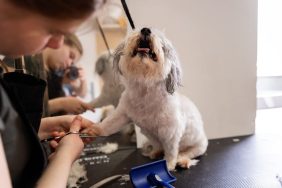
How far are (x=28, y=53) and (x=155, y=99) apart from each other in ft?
1.94

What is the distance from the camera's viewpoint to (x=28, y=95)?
0.66 m

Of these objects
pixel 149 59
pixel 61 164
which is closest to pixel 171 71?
pixel 149 59

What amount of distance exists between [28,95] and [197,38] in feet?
2.89

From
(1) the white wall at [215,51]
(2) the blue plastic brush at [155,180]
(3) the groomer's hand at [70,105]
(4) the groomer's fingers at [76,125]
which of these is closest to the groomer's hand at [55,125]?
(4) the groomer's fingers at [76,125]

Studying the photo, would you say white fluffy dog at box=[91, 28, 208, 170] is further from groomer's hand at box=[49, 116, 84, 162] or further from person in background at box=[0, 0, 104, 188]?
person in background at box=[0, 0, 104, 188]

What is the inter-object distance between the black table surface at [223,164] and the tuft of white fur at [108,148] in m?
0.02

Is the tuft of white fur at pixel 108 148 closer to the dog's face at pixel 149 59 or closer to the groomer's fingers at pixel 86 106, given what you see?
the groomer's fingers at pixel 86 106

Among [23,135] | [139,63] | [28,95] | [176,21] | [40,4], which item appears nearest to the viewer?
[40,4]

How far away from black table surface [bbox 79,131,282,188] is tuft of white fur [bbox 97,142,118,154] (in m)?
0.02

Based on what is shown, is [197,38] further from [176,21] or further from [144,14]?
[144,14]

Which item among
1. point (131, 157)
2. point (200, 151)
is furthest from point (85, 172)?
point (200, 151)

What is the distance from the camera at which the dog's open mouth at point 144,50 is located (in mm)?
980

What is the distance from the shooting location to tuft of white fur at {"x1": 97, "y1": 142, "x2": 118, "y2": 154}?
4.23ft

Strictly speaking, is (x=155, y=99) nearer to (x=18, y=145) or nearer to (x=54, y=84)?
(x=54, y=84)
